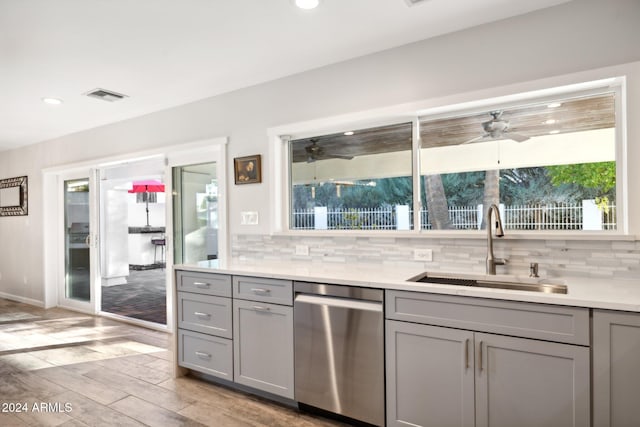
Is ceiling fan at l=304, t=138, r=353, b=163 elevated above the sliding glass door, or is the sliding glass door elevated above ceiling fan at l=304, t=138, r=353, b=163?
ceiling fan at l=304, t=138, r=353, b=163

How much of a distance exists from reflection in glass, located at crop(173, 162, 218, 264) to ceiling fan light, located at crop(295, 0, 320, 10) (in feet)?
6.89

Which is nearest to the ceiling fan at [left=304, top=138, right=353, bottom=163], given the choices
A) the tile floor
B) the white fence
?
the white fence

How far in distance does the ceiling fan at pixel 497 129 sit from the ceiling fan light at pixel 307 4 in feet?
4.30

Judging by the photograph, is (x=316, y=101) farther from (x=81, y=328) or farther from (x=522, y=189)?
(x=81, y=328)

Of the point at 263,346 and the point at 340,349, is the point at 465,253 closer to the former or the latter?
the point at 340,349

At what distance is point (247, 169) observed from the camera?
Result: 355 centimetres

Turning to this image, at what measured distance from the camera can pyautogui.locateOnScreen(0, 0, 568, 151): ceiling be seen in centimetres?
228

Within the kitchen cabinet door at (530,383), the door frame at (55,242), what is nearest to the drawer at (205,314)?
the kitchen cabinet door at (530,383)

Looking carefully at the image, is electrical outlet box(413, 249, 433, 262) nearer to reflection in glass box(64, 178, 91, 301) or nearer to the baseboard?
reflection in glass box(64, 178, 91, 301)

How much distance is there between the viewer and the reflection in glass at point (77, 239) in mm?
5438

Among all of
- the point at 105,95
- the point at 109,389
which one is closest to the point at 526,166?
the point at 109,389

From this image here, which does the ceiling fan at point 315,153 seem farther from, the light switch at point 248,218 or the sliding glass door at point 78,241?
the sliding glass door at point 78,241

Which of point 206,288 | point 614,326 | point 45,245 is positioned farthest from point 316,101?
point 45,245

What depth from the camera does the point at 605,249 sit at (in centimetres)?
219
